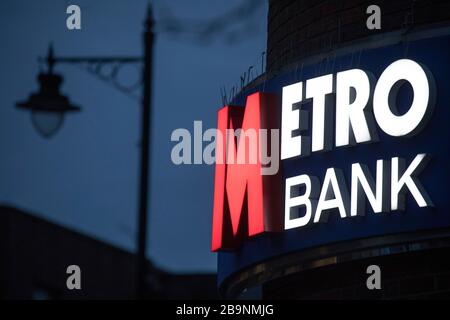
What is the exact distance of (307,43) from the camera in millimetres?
17109

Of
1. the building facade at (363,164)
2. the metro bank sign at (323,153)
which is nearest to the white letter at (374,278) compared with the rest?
the building facade at (363,164)

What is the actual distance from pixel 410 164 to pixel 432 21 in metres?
1.68

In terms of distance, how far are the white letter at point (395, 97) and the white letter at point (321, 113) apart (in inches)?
25.0

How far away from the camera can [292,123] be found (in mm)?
16156

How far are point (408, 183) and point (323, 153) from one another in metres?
1.24

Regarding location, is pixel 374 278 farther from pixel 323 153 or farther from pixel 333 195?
pixel 323 153

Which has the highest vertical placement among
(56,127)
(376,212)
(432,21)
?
(432,21)

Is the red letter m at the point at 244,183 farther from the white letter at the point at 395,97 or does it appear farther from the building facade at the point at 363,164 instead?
the white letter at the point at 395,97

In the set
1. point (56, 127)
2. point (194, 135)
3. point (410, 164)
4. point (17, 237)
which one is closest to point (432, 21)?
point (410, 164)

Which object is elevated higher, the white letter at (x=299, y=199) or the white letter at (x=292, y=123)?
the white letter at (x=292, y=123)

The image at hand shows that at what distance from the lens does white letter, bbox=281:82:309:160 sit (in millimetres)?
16062

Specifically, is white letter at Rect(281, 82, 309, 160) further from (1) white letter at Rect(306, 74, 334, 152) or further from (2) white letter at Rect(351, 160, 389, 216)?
(2) white letter at Rect(351, 160, 389, 216)

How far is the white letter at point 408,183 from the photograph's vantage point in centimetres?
1484
